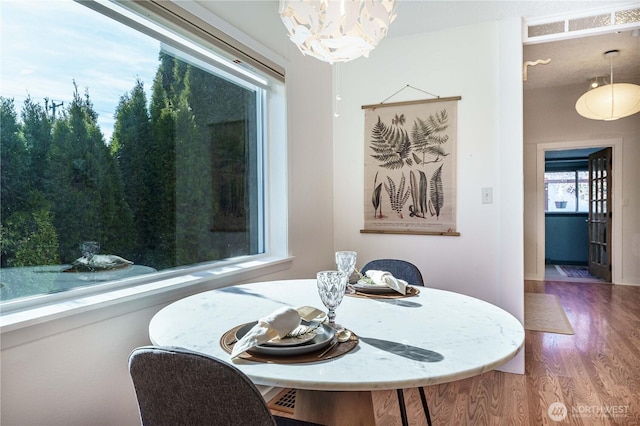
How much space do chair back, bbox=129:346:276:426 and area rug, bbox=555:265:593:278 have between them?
22.2ft

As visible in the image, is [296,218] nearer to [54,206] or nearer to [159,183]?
[159,183]

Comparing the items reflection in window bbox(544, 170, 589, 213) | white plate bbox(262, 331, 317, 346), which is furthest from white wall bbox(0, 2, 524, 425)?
reflection in window bbox(544, 170, 589, 213)

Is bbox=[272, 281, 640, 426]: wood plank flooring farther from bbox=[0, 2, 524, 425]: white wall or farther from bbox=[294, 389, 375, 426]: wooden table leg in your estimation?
bbox=[294, 389, 375, 426]: wooden table leg

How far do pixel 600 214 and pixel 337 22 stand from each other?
20.0ft

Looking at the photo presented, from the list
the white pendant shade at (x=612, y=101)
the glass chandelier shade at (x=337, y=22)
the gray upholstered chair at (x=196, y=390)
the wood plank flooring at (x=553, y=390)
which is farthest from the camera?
the white pendant shade at (x=612, y=101)

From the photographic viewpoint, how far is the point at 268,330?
90 centimetres

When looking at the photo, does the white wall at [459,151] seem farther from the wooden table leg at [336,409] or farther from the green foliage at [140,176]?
the wooden table leg at [336,409]

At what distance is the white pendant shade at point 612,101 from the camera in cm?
361

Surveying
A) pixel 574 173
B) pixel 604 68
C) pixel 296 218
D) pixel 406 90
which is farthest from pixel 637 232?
pixel 296 218

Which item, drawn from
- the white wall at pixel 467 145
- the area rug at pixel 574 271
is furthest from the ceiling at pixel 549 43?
the area rug at pixel 574 271

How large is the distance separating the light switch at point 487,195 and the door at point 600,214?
3.85 meters

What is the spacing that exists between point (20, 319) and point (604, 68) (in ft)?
19.0

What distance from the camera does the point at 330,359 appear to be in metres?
0.85

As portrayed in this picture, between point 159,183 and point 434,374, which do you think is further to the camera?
point 159,183
